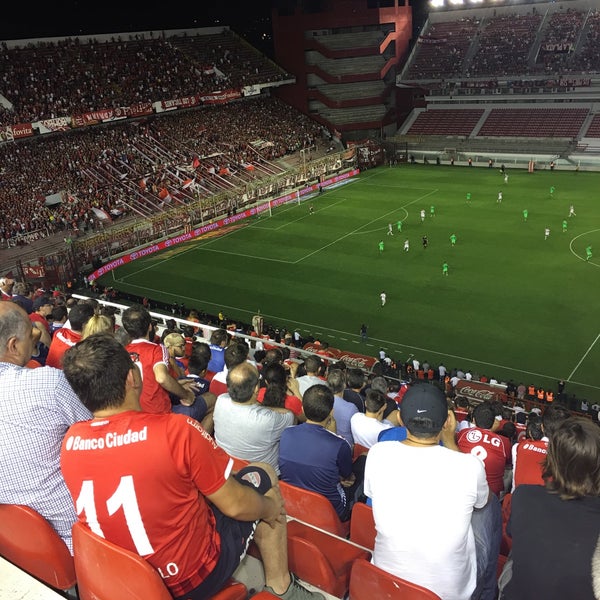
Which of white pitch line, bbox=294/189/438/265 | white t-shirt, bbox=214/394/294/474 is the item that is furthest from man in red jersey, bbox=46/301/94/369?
white pitch line, bbox=294/189/438/265

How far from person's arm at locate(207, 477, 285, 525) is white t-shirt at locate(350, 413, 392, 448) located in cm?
368

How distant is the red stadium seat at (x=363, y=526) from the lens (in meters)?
5.33

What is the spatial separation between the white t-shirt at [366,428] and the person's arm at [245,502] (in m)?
3.68

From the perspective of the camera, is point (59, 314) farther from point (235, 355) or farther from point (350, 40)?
point (350, 40)

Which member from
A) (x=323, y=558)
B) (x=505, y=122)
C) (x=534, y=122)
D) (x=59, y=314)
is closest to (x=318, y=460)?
(x=323, y=558)

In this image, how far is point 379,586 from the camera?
4207mm

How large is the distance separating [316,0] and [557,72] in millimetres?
26452

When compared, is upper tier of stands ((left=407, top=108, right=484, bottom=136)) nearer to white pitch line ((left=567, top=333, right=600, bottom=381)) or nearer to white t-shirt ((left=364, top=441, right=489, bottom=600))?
white pitch line ((left=567, top=333, right=600, bottom=381))

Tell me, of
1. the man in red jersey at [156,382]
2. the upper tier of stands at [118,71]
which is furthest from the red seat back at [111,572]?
the upper tier of stands at [118,71]

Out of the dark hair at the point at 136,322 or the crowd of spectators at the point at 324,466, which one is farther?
the dark hair at the point at 136,322

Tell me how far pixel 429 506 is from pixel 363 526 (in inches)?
52.0

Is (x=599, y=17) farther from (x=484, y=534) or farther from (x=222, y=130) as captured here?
(x=484, y=534)

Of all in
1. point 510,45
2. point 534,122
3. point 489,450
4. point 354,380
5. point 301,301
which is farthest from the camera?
point 510,45

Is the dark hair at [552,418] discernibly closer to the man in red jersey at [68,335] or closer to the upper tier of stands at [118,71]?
the man in red jersey at [68,335]
